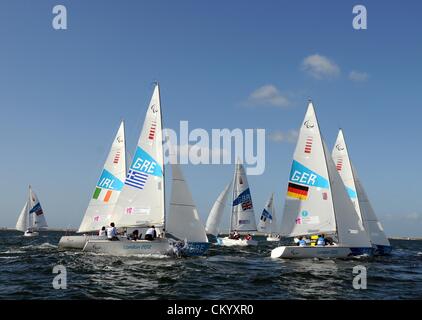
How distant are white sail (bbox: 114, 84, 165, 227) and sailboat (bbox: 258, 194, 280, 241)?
149ft

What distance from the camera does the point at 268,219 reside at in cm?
7231

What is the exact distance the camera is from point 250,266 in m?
24.9

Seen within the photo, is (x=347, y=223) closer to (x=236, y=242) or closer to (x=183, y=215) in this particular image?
(x=183, y=215)

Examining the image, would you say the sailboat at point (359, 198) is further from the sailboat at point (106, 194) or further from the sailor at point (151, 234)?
the sailboat at point (106, 194)

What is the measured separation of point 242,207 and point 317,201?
26.3 m

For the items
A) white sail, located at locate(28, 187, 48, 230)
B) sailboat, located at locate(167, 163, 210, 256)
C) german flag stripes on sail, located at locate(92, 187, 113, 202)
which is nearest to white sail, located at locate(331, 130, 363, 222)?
sailboat, located at locate(167, 163, 210, 256)

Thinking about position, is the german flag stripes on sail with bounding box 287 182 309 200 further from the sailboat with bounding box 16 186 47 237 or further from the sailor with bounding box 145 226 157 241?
the sailboat with bounding box 16 186 47 237

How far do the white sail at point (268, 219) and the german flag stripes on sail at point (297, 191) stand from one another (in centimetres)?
4290

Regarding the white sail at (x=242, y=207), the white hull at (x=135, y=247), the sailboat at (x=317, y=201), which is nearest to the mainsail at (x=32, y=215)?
the white sail at (x=242, y=207)

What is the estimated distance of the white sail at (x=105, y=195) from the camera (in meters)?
36.7

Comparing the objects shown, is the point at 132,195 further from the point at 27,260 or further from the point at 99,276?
the point at 99,276

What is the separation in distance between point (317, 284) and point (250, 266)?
291 inches

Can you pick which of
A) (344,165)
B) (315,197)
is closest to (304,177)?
(315,197)
